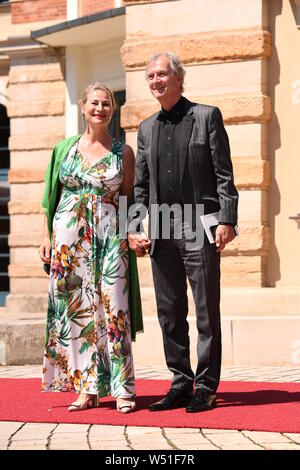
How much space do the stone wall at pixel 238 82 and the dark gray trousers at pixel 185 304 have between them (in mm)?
3256

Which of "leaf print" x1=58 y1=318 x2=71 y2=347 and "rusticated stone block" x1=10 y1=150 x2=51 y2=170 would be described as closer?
"leaf print" x1=58 y1=318 x2=71 y2=347

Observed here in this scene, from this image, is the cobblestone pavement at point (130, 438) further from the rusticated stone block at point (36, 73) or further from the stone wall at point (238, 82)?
the rusticated stone block at point (36, 73)

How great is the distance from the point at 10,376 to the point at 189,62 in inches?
138

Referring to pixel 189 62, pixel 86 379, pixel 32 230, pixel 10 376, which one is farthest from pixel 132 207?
pixel 32 230

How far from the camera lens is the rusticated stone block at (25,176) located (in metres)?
16.7

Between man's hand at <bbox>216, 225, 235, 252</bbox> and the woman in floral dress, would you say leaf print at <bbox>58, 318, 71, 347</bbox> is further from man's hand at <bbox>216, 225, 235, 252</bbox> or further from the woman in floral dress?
man's hand at <bbox>216, 225, 235, 252</bbox>

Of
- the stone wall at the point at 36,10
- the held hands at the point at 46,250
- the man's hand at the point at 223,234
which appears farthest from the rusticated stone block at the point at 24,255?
the man's hand at the point at 223,234

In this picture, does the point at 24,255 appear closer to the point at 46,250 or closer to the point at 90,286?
the point at 46,250

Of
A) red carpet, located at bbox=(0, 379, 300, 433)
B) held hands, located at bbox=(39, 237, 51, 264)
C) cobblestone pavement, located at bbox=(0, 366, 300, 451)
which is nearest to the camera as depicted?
cobblestone pavement, located at bbox=(0, 366, 300, 451)

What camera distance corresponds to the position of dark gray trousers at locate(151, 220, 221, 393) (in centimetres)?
616

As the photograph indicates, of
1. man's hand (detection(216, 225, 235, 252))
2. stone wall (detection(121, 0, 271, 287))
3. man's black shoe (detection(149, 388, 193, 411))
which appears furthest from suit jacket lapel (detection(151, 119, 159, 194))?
stone wall (detection(121, 0, 271, 287))

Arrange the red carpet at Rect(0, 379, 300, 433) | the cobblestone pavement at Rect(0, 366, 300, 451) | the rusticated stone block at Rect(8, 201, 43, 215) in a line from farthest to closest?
the rusticated stone block at Rect(8, 201, 43, 215) < the red carpet at Rect(0, 379, 300, 433) < the cobblestone pavement at Rect(0, 366, 300, 451)

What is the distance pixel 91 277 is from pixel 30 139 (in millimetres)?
10766

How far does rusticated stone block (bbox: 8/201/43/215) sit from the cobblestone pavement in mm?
10912
